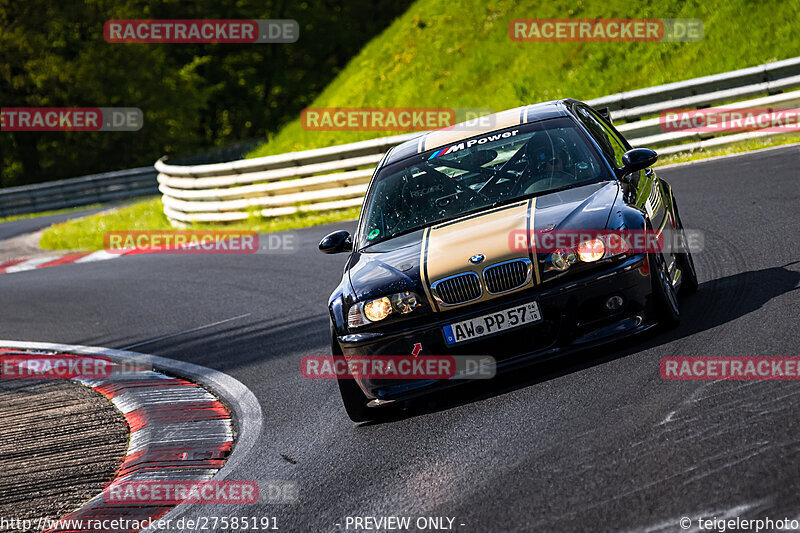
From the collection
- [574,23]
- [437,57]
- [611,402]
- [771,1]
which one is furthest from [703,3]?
[611,402]

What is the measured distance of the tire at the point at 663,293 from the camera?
568cm

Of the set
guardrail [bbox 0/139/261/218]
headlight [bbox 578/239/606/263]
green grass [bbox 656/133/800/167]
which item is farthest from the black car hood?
guardrail [bbox 0/139/261/218]

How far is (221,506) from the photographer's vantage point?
5090 mm

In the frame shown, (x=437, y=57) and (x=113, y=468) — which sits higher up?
(x=437, y=57)

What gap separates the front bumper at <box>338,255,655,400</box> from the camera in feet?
18.1

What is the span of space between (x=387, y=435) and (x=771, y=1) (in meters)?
16.9

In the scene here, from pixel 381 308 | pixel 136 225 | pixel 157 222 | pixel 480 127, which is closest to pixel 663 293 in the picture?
pixel 381 308

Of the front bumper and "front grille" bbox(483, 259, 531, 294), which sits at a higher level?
"front grille" bbox(483, 259, 531, 294)

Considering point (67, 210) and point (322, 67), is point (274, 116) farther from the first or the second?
point (67, 210)

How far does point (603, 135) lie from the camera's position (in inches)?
284

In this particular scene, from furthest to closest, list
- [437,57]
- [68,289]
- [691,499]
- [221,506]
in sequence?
[437,57]
[68,289]
[221,506]
[691,499]

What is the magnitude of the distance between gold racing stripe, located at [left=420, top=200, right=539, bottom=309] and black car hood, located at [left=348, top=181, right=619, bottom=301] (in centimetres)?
2

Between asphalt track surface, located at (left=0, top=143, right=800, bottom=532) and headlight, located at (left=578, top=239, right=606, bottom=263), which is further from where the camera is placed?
headlight, located at (left=578, top=239, right=606, bottom=263)

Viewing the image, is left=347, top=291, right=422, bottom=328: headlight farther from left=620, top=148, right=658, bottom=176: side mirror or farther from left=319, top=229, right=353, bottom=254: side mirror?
left=620, top=148, right=658, bottom=176: side mirror
